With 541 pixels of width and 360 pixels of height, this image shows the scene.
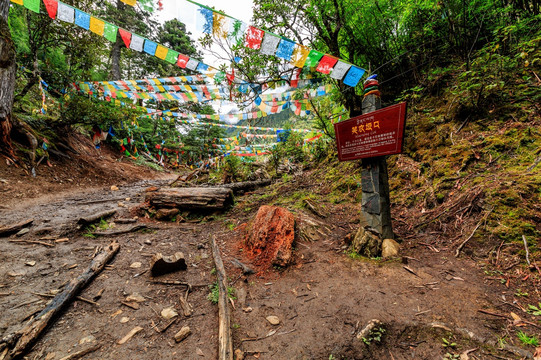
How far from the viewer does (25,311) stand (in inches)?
81.1

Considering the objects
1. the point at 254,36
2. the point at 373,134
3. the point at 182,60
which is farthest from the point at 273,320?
the point at 182,60

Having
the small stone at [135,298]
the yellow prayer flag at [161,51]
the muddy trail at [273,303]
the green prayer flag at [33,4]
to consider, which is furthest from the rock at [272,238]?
the green prayer flag at [33,4]

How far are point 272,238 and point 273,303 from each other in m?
1.18

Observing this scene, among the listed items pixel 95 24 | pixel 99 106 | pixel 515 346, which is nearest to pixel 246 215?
pixel 515 346

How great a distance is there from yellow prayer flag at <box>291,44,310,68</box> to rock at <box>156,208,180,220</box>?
16.2ft

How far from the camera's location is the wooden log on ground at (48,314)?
64.2 inches

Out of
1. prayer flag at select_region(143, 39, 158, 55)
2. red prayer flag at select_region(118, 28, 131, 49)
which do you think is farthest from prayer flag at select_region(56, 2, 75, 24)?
prayer flag at select_region(143, 39, 158, 55)

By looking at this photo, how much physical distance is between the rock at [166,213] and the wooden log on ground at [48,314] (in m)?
2.19

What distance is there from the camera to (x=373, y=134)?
3.25m

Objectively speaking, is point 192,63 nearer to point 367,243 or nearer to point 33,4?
point 33,4

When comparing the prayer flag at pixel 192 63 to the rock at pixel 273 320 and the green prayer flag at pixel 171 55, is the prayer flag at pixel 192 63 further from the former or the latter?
the rock at pixel 273 320

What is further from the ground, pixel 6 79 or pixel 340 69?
pixel 6 79

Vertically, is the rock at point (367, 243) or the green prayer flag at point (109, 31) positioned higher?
the green prayer flag at point (109, 31)

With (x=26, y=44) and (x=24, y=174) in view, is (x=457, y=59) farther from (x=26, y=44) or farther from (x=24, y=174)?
(x=26, y=44)
